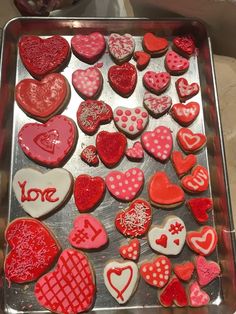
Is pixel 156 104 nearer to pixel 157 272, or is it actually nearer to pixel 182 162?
pixel 182 162

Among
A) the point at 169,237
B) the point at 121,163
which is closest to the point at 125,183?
the point at 121,163

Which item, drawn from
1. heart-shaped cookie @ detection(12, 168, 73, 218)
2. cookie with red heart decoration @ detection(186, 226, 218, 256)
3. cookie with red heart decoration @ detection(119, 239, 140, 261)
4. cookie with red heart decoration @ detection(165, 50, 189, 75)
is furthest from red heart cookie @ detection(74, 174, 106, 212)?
cookie with red heart decoration @ detection(165, 50, 189, 75)

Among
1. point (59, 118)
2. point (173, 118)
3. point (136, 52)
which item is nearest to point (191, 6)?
point (136, 52)

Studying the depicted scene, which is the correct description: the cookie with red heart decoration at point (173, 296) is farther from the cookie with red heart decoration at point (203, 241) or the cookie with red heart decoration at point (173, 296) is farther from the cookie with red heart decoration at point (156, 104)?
the cookie with red heart decoration at point (156, 104)

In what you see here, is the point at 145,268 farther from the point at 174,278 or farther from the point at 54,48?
the point at 54,48

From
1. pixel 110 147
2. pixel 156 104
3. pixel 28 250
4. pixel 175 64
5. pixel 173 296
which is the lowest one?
pixel 173 296

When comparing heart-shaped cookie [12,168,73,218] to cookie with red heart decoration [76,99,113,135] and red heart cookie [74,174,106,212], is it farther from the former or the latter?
cookie with red heart decoration [76,99,113,135]
